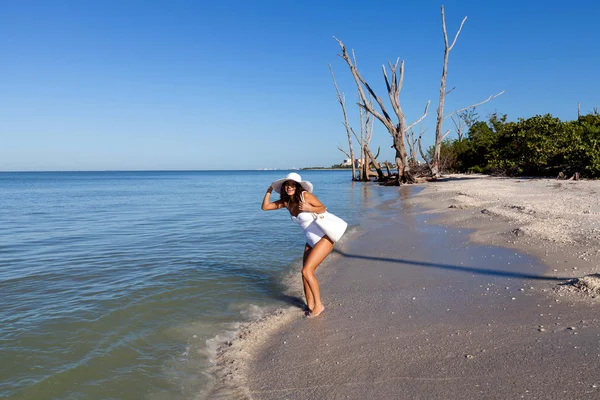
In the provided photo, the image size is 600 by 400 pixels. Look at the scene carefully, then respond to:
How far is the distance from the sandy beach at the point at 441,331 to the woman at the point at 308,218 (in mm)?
295

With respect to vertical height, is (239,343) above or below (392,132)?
below

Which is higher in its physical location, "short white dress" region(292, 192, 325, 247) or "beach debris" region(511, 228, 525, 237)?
"short white dress" region(292, 192, 325, 247)

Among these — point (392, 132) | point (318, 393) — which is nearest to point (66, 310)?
point (318, 393)

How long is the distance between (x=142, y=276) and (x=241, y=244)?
3.41 meters

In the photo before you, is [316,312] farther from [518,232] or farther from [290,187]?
[518,232]

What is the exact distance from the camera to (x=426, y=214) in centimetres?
1362

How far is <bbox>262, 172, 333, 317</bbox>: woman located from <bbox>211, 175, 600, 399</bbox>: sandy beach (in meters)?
0.30

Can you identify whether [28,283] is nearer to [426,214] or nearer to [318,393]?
[318,393]

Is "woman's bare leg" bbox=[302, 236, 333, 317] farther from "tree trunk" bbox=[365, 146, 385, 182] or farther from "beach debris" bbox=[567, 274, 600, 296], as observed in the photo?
"tree trunk" bbox=[365, 146, 385, 182]

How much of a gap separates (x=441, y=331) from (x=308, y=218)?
5.75 ft

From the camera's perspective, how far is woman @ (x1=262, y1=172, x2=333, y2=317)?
475 cm

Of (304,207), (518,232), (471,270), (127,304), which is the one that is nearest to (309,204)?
(304,207)

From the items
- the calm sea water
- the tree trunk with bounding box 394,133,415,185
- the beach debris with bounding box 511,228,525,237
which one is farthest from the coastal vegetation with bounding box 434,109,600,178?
the calm sea water

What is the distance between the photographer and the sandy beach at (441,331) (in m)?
3.18
